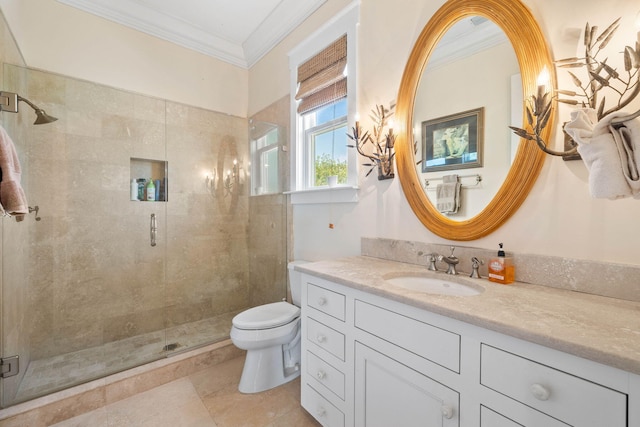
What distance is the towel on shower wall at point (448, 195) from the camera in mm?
1360

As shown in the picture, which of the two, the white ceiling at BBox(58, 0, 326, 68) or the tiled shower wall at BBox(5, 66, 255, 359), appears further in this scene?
the white ceiling at BBox(58, 0, 326, 68)

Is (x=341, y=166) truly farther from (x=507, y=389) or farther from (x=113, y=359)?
(x=113, y=359)

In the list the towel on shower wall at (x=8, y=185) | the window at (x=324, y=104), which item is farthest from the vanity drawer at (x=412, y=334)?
the towel on shower wall at (x=8, y=185)

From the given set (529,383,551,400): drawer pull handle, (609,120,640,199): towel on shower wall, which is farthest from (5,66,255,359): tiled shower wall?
(609,120,640,199): towel on shower wall

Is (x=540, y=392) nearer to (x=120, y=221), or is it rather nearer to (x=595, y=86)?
(x=595, y=86)

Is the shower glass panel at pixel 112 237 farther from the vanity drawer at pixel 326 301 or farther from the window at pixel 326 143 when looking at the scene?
the vanity drawer at pixel 326 301

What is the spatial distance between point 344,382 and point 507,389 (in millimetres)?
714

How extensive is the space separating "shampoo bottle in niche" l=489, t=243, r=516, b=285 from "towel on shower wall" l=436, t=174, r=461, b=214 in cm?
30

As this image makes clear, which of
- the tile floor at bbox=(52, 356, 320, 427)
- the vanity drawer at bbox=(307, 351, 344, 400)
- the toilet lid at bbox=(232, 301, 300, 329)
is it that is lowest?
the tile floor at bbox=(52, 356, 320, 427)

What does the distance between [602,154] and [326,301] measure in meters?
1.13

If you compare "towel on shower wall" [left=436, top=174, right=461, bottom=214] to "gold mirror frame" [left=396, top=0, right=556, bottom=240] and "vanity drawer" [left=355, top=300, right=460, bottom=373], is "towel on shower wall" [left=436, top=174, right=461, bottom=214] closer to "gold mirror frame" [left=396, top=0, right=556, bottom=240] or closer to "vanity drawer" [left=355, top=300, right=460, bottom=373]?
"gold mirror frame" [left=396, top=0, right=556, bottom=240]

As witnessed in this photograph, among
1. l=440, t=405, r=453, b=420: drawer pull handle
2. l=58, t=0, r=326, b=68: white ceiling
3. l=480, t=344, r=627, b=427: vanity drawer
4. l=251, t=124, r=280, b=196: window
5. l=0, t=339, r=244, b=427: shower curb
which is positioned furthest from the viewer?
l=251, t=124, r=280, b=196: window

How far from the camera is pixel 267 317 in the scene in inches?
75.1

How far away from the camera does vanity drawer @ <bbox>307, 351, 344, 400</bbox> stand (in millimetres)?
1287
